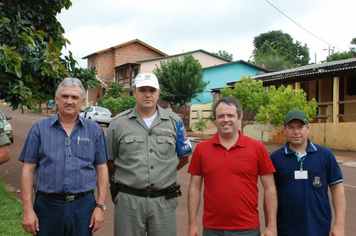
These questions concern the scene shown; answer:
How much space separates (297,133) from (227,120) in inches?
24.7

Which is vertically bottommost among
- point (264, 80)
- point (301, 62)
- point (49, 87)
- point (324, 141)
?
point (324, 141)

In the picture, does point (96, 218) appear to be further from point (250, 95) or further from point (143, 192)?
point (250, 95)

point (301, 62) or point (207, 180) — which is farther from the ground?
point (301, 62)

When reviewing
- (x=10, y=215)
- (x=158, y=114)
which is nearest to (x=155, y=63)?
(x=10, y=215)

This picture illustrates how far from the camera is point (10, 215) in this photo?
5316 mm

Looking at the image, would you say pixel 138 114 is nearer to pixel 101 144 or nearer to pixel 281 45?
pixel 101 144

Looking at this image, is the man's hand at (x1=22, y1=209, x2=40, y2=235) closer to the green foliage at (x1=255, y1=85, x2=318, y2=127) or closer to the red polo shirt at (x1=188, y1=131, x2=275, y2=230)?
the red polo shirt at (x1=188, y1=131, x2=275, y2=230)

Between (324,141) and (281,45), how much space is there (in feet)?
99.4

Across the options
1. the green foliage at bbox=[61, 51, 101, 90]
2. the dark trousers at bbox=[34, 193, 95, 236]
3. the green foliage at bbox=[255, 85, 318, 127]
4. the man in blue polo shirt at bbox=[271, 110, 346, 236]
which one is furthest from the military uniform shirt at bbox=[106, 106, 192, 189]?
the green foliage at bbox=[255, 85, 318, 127]

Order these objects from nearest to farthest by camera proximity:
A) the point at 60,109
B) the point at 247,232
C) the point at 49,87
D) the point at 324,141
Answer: the point at 247,232 → the point at 60,109 → the point at 49,87 → the point at 324,141

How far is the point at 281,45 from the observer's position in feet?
149

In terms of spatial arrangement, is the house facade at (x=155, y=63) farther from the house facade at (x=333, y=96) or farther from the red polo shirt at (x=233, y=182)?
the red polo shirt at (x=233, y=182)

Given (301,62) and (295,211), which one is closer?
(295,211)

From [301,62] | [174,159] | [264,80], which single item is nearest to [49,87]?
[174,159]
